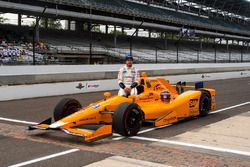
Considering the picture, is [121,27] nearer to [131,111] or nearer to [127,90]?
[127,90]

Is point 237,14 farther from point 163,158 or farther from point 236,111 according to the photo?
point 163,158

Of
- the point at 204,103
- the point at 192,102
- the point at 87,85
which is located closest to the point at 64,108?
the point at 192,102

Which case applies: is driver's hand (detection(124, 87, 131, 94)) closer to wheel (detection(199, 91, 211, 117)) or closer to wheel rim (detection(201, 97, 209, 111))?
wheel (detection(199, 91, 211, 117))

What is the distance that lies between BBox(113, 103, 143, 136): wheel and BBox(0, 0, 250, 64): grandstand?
15.0 m

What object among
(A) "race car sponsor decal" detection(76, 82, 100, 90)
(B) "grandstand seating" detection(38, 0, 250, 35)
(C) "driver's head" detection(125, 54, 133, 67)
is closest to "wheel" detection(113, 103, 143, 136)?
(C) "driver's head" detection(125, 54, 133, 67)

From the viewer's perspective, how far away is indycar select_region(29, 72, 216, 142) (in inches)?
306

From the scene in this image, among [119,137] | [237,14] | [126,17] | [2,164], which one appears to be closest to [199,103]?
[119,137]

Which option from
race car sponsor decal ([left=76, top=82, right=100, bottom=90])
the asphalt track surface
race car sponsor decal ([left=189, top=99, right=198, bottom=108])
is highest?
race car sponsor decal ([left=76, top=82, right=100, bottom=90])

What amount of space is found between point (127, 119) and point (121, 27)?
43.5 meters

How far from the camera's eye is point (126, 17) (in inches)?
1772

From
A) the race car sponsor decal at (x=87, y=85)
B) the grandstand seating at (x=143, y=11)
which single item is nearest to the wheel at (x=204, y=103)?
the race car sponsor decal at (x=87, y=85)

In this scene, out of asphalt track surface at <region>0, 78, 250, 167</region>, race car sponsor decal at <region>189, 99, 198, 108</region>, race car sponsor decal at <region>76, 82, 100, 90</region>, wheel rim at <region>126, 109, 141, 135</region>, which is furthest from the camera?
race car sponsor decal at <region>76, 82, 100, 90</region>

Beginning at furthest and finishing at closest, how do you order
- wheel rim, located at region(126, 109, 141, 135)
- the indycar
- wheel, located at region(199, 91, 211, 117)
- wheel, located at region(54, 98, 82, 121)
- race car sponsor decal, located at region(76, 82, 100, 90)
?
race car sponsor decal, located at region(76, 82, 100, 90) < wheel, located at region(199, 91, 211, 117) < wheel, located at region(54, 98, 82, 121) < wheel rim, located at region(126, 109, 141, 135) < the indycar

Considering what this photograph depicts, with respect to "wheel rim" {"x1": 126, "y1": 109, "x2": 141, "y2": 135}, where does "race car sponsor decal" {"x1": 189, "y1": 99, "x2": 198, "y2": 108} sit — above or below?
above
